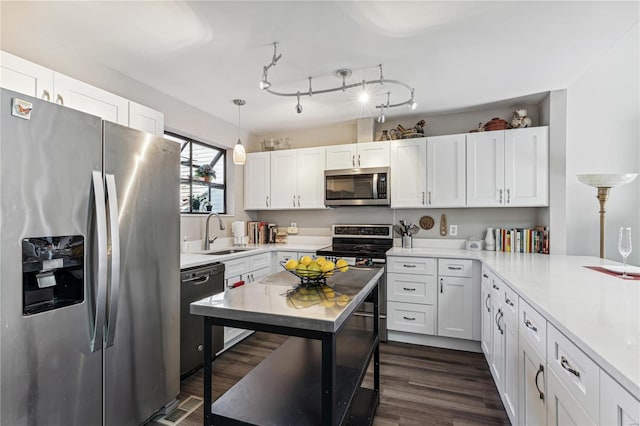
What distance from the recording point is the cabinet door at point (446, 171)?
3.36m

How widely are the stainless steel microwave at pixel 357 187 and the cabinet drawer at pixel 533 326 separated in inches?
82.8

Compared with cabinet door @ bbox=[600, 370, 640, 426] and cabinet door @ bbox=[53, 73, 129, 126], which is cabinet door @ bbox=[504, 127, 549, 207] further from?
cabinet door @ bbox=[53, 73, 129, 126]

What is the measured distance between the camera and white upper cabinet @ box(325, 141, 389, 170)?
368 cm

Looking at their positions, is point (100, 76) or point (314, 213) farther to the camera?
point (314, 213)

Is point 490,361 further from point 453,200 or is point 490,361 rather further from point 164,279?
point 164,279

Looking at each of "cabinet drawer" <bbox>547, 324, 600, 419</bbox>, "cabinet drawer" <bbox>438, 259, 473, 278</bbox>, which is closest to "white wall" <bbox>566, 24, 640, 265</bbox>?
"cabinet drawer" <bbox>438, 259, 473, 278</bbox>

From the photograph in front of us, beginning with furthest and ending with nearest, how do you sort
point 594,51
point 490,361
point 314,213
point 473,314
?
1. point 314,213
2. point 473,314
3. point 490,361
4. point 594,51

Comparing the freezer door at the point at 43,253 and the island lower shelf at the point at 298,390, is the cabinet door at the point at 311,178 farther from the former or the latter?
the freezer door at the point at 43,253

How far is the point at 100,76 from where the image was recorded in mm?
2396

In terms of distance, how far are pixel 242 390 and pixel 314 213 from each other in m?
3.02

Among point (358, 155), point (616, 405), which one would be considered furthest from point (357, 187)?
point (616, 405)

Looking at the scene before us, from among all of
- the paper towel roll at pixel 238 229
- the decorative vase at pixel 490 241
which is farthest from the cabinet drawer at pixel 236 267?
the decorative vase at pixel 490 241

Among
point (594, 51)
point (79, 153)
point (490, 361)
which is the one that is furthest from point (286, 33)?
point (490, 361)

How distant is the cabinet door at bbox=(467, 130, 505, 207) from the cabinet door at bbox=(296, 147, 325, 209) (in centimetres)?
175
